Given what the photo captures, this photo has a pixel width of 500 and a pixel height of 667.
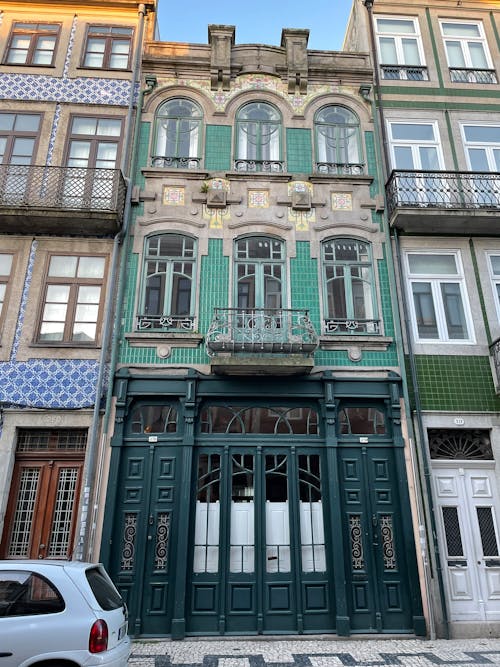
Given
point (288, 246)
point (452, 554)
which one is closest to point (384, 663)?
point (452, 554)

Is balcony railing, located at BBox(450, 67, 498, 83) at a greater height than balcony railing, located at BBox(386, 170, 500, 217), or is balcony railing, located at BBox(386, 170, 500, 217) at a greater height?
balcony railing, located at BBox(450, 67, 498, 83)

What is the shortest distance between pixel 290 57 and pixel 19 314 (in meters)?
9.17

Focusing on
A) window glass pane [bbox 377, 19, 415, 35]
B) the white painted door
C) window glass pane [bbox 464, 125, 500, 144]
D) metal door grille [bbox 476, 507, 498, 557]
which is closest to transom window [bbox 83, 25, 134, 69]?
window glass pane [bbox 377, 19, 415, 35]

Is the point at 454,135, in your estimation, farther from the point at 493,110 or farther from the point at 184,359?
the point at 184,359

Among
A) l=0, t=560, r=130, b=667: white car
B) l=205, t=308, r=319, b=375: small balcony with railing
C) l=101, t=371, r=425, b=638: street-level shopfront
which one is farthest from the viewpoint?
l=205, t=308, r=319, b=375: small balcony with railing

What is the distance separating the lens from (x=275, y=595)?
8.20m

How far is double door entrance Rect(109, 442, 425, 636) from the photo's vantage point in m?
8.08

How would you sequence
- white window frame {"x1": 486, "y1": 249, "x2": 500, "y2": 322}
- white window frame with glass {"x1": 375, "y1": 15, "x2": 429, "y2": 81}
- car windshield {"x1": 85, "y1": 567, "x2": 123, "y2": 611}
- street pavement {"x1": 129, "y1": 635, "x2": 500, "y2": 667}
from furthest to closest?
white window frame with glass {"x1": 375, "y1": 15, "x2": 429, "y2": 81}, white window frame {"x1": 486, "y1": 249, "x2": 500, "y2": 322}, street pavement {"x1": 129, "y1": 635, "x2": 500, "y2": 667}, car windshield {"x1": 85, "y1": 567, "x2": 123, "y2": 611}

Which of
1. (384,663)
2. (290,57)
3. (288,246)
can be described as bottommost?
(384,663)

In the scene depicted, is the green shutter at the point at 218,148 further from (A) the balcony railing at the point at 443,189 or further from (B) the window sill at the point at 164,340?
(B) the window sill at the point at 164,340

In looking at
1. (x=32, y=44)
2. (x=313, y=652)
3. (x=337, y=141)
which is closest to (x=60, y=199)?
(x=32, y=44)

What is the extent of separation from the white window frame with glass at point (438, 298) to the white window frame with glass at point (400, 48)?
521 centimetres

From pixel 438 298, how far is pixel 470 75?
6.54 m

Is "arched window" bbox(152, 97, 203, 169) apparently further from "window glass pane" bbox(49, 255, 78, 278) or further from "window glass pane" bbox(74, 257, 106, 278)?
"window glass pane" bbox(49, 255, 78, 278)
